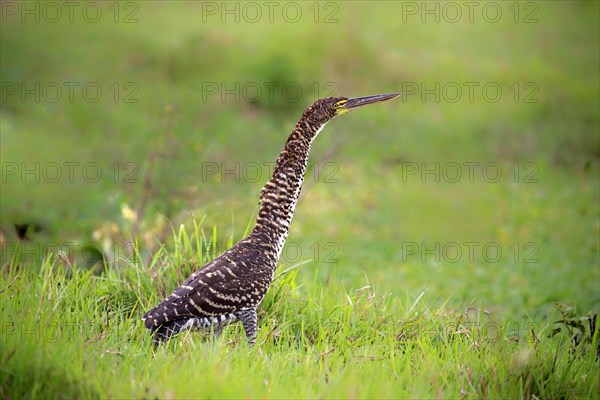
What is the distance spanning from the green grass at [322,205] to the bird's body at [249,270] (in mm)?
183

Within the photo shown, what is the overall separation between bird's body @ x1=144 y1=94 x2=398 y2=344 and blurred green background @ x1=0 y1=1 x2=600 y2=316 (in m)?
2.01

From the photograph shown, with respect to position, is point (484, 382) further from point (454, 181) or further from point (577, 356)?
point (454, 181)

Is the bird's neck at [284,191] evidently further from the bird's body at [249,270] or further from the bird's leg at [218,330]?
the bird's leg at [218,330]

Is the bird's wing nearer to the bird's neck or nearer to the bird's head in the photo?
the bird's neck

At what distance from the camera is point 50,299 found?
6.27 metres

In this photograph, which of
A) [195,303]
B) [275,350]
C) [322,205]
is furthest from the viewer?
[322,205]

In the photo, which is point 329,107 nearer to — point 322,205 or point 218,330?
point 218,330

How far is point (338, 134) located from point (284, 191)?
26.7 ft

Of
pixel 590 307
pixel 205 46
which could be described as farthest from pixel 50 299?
pixel 205 46

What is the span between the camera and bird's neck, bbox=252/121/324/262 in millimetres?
6676

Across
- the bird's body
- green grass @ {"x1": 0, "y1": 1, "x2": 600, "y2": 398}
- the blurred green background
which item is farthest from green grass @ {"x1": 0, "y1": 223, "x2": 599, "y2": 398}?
the blurred green background

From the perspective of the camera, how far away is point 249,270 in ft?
21.0

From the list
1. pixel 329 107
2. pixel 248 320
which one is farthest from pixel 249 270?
pixel 329 107

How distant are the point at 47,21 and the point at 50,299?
14.1 metres
